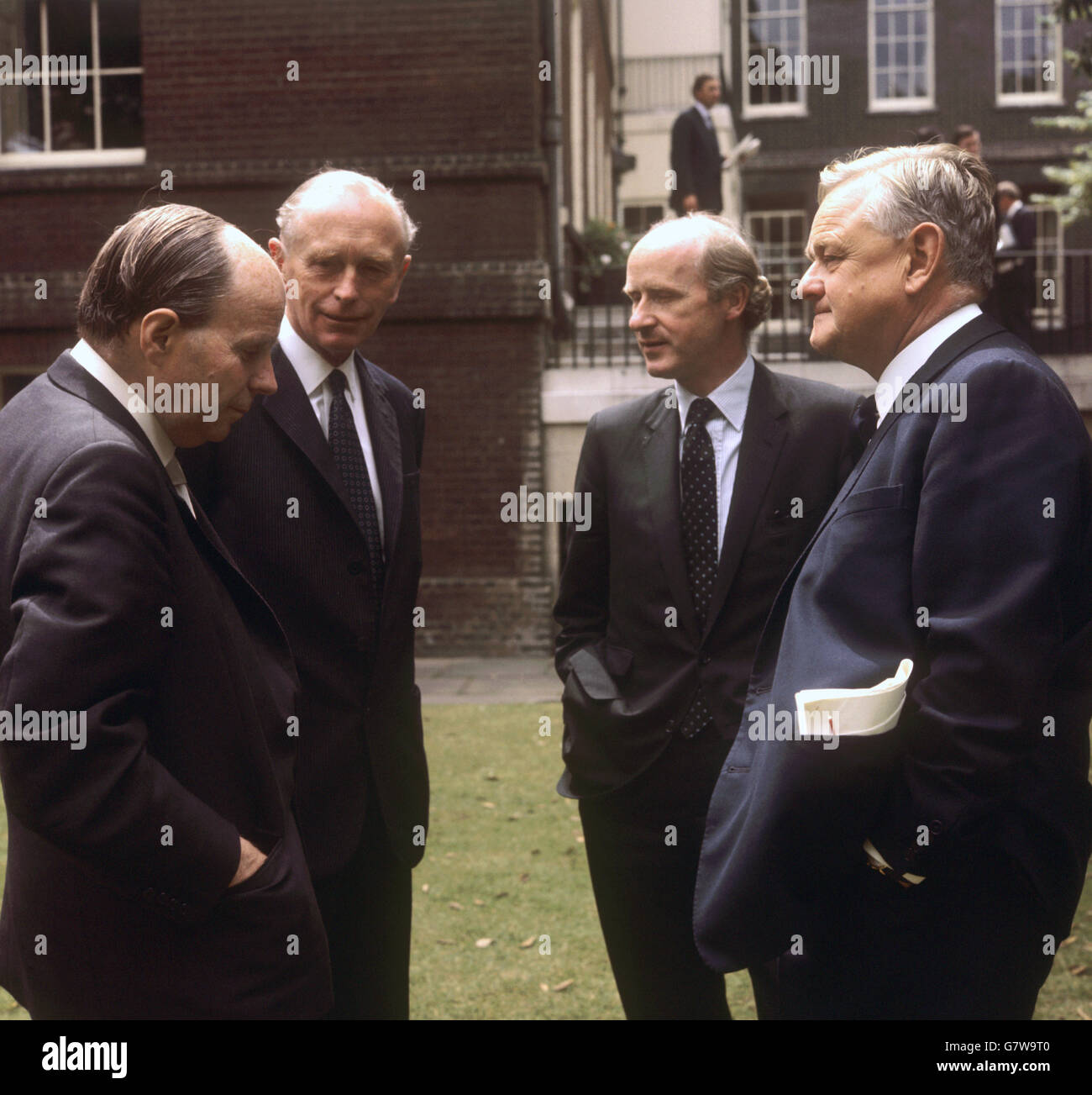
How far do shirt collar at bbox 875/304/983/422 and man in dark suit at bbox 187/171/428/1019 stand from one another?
1.25m

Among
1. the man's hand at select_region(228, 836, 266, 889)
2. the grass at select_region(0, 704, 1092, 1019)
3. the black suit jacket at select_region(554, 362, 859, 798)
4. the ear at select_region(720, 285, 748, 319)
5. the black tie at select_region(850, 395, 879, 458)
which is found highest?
the ear at select_region(720, 285, 748, 319)

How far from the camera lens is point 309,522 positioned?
299 cm

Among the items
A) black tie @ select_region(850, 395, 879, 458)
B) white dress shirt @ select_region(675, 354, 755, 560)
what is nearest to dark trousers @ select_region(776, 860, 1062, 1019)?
black tie @ select_region(850, 395, 879, 458)

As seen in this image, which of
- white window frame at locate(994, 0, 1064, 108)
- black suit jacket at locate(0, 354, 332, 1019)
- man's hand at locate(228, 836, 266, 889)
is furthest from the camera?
white window frame at locate(994, 0, 1064, 108)

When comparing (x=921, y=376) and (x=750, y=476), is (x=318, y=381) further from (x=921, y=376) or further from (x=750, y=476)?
(x=921, y=376)

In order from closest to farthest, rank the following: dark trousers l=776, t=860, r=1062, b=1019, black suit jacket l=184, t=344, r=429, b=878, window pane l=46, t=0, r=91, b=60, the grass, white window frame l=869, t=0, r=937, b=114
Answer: dark trousers l=776, t=860, r=1062, b=1019, black suit jacket l=184, t=344, r=429, b=878, the grass, window pane l=46, t=0, r=91, b=60, white window frame l=869, t=0, r=937, b=114

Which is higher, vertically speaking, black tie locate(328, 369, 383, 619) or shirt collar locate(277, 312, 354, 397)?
shirt collar locate(277, 312, 354, 397)

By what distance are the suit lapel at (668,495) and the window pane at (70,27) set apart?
1113 centimetres

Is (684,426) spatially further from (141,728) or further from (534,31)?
(534,31)

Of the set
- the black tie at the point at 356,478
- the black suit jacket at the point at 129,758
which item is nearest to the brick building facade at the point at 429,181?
the black tie at the point at 356,478

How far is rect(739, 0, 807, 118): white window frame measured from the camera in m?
29.5

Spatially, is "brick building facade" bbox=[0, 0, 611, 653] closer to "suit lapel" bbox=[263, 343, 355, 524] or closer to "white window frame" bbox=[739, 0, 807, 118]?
"suit lapel" bbox=[263, 343, 355, 524]

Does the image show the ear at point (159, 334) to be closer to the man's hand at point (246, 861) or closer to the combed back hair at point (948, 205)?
the man's hand at point (246, 861)
